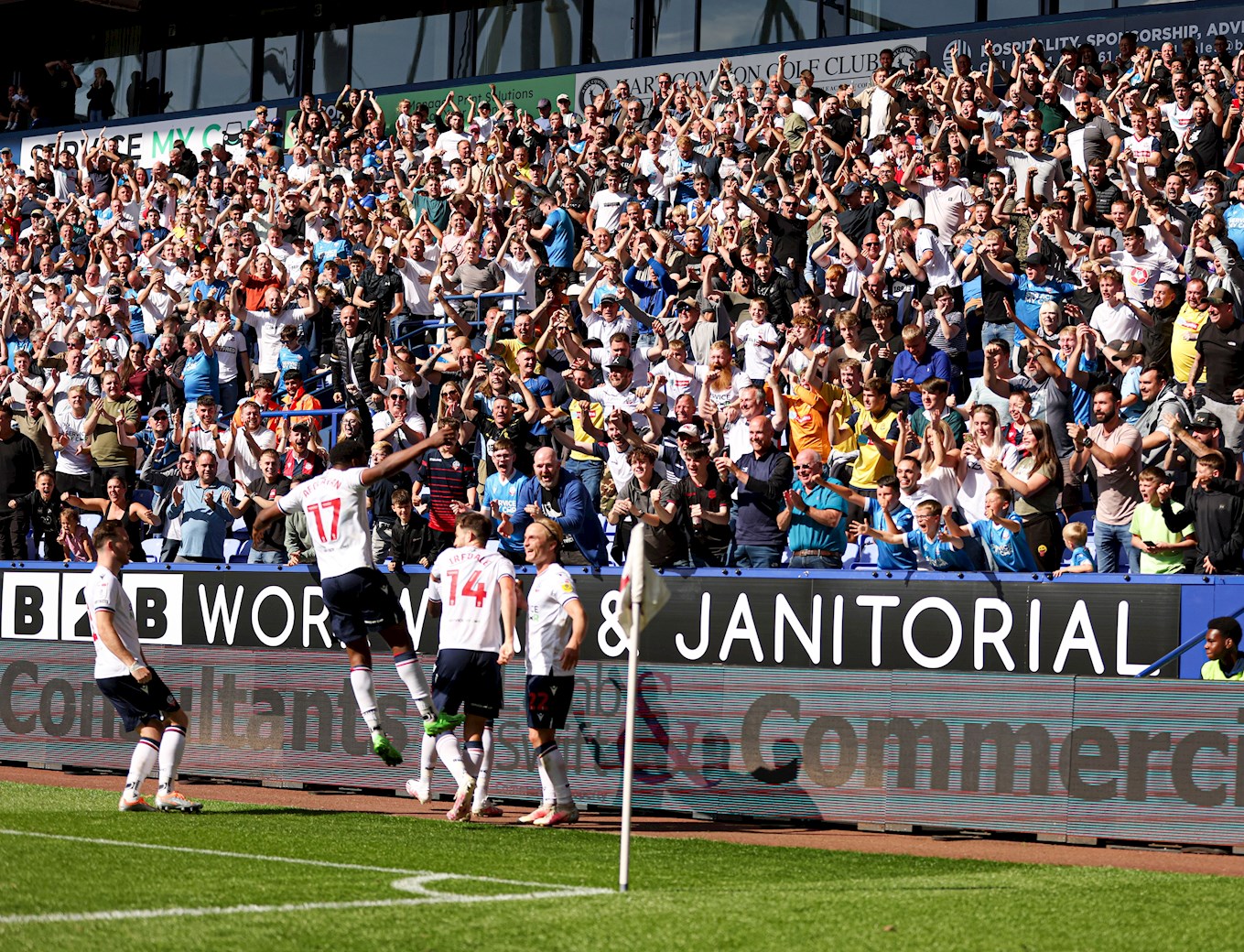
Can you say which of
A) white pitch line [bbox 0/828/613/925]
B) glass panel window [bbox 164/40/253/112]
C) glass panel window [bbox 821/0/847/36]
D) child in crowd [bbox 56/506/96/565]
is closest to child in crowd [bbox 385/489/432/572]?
child in crowd [bbox 56/506/96/565]

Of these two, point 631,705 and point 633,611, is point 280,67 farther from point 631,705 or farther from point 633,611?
point 631,705

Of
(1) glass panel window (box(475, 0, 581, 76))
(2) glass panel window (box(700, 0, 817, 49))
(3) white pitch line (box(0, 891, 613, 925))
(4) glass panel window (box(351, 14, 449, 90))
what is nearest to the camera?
(3) white pitch line (box(0, 891, 613, 925))

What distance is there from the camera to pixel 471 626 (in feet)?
39.4

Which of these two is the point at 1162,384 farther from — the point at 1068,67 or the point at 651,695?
the point at 1068,67

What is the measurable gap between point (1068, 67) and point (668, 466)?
29.4ft

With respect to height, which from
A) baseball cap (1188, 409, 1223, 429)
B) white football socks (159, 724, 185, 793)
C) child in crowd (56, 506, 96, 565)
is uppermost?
baseball cap (1188, 409, 1223, 429)

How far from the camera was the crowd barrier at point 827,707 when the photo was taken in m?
11.5

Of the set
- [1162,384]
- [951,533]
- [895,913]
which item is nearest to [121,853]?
[895,913]

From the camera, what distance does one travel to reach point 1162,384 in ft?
47.9

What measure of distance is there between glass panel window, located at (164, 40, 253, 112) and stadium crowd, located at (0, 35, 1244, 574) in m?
8.52

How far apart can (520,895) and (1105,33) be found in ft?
60.4

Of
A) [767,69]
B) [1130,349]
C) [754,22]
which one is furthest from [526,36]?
[1130,349]

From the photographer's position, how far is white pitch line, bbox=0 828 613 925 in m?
7.62

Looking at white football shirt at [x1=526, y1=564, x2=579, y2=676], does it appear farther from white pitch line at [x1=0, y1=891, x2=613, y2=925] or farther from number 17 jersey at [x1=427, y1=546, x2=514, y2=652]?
white pitch line at [x1=0, y1=891, x2=613, y2=925]
